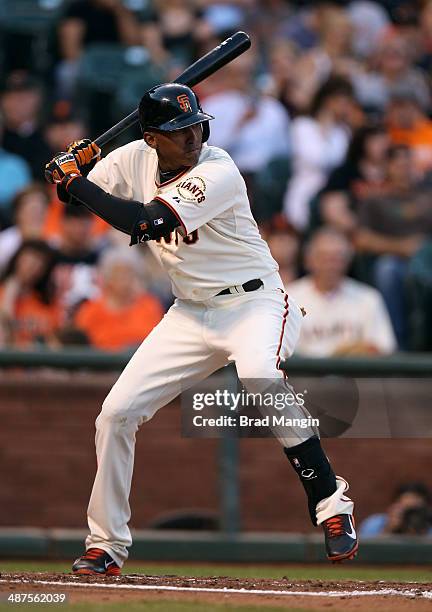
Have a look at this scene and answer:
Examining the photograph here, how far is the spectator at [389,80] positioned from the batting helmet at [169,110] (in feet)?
17.7

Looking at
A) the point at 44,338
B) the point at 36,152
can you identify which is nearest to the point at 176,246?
the point at 44,338

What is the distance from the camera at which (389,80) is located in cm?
1047

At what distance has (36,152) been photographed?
982 cm

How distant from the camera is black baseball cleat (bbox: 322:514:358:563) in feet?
16.1

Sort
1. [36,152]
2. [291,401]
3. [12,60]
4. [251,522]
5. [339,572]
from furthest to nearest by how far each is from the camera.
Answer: [12,60], [36,152], [251,522], [339,572], [291,401]

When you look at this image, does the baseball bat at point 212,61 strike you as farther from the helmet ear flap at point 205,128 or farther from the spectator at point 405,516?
the spectator at point 405,516

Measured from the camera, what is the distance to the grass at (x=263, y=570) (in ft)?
21.0

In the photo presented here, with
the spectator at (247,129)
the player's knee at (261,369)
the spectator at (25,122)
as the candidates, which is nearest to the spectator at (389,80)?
the spectator at (247,129)

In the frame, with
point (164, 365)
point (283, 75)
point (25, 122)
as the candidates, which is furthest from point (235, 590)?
point (283, 75)

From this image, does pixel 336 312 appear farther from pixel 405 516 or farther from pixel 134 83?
pixel 134 83

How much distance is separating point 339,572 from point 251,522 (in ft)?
2.61

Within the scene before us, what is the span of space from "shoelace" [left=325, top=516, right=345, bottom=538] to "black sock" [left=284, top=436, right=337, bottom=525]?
96mm

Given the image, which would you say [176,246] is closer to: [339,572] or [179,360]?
[179,360]

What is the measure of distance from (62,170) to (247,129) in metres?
4.87
